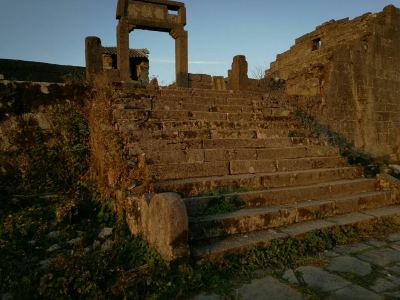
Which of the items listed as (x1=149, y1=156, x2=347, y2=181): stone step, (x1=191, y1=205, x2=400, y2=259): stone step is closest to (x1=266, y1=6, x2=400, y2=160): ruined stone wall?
(x1=149, y1=156, x2=347, y2=181): stone step

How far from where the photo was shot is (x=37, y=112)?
584cm

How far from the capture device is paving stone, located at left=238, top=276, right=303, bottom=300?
2.56 metres

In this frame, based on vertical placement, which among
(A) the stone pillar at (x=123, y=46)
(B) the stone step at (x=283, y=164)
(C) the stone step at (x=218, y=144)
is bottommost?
→ (B) the stone step at (x=283, y=164)

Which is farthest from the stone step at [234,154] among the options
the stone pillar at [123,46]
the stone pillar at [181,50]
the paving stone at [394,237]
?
the stone pillar at [181,50]

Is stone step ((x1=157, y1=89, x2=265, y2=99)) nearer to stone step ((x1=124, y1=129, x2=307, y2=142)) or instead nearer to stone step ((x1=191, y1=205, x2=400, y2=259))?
stone step ((x1=124, y1=129, x2=307, y2=142))

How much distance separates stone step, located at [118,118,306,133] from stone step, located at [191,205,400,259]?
8.39 ft

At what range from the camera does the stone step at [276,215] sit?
347 centimetres

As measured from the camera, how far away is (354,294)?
2.58 meters

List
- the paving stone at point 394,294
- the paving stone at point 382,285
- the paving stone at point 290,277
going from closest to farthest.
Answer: the paving stone at point 394,294 < the paving stone at point 382,285 < the paving stone at point 290,277

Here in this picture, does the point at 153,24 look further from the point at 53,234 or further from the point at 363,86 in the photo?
the point at 53,234

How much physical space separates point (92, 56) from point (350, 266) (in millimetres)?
6804

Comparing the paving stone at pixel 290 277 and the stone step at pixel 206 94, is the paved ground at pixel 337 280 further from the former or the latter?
the stone step at pixel 206 94

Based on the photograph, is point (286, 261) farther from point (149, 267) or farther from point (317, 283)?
point (149, 267)

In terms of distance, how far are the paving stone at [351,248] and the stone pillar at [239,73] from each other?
6169mm
